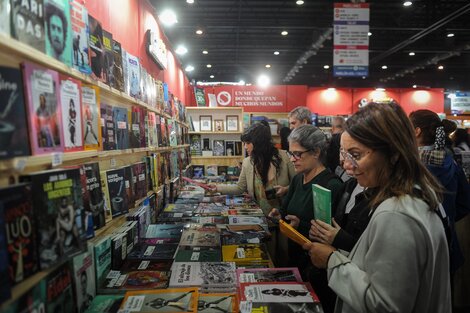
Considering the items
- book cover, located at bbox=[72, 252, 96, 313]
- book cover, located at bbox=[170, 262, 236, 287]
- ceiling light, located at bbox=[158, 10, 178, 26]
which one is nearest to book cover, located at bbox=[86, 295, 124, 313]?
book cover, located at bbox=[72, 252, 96, 313]

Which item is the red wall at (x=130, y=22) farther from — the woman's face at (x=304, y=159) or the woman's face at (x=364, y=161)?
the woman's face at (x=364, y=161)

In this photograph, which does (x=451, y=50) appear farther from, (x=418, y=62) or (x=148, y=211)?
(x=148, y=211)

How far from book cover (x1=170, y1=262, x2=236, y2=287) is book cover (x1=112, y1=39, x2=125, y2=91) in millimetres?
1186

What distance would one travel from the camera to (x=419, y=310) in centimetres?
123

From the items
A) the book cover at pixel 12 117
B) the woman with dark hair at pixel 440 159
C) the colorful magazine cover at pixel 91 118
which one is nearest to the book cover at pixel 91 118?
the colorful magazine cover at pixel 91 118

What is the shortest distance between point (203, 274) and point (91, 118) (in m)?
1.03

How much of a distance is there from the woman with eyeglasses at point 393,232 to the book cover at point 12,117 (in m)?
1.18

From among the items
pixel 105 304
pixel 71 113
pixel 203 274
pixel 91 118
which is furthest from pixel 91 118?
pixel 203 274

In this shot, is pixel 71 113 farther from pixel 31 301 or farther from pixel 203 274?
pixel 203 274

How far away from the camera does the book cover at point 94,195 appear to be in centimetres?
170

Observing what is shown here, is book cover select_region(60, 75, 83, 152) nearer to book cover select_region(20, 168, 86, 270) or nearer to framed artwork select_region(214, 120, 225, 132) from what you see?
book cover select_region(20, 168, 86, 270)

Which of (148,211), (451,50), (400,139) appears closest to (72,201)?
(400,139)

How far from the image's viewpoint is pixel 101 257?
1.81 metres

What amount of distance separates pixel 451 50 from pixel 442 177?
Result: 1204 cm
